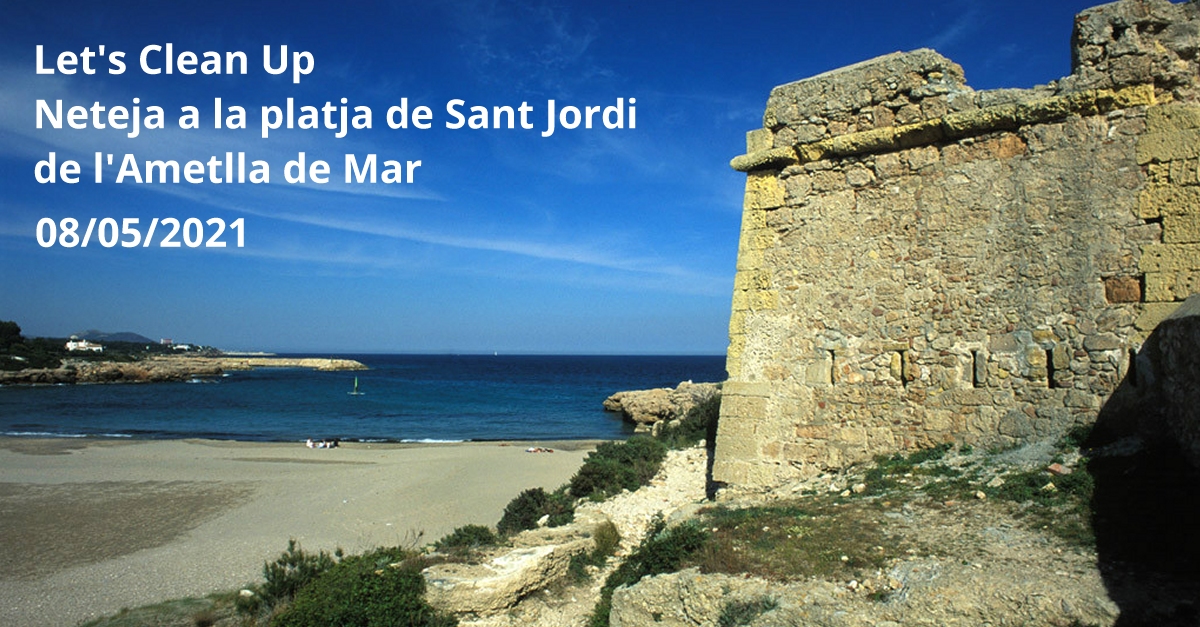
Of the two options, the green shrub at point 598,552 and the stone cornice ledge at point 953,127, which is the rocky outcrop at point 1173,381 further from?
the green shrub at point 598,552

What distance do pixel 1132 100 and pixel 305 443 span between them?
93.5 feet

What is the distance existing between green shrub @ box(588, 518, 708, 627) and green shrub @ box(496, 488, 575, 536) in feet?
10.9

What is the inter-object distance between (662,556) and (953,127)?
4.91 meters

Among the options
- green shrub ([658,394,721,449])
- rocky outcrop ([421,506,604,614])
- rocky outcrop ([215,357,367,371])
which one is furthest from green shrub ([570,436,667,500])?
rocky outcrop ([215,357,367,371])

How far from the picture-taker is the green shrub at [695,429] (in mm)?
12914

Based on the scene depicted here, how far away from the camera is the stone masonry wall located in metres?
5.59

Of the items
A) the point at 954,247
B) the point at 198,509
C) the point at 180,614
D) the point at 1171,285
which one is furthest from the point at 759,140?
the point at 198,509

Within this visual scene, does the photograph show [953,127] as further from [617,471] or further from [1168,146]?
[617,471]

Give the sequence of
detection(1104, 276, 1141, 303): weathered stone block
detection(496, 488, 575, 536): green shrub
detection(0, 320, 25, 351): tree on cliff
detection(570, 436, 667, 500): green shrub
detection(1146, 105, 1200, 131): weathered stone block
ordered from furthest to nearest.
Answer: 1. detection(0, 320, 25, 351): tree on cliff
2. detection(570, 436, 667, 500): green shrub
3. detection(496, 488, 575, 536): green shrub
4. detection(1104, 276, 1141, 303): weathered stone block
5. detection(1146, 105, 1200, 131): weathered stone block

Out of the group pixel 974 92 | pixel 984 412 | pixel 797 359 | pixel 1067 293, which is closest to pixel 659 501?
pixel 797 359

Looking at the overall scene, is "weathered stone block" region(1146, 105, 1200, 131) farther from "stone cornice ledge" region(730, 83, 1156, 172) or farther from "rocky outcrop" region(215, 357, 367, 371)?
"rocky outcrop" region(215, 357, 367, 371)

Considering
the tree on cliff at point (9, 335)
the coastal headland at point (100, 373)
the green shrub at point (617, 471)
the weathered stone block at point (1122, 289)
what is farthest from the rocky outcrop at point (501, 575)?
the tree on cliff at point (9, 335)

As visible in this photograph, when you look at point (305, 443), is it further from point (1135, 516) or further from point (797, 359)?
point (1135, 516)

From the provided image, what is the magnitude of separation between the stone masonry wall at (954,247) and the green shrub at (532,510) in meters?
3.15
